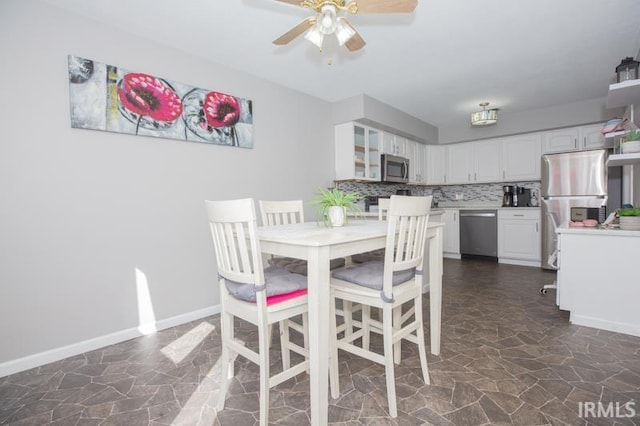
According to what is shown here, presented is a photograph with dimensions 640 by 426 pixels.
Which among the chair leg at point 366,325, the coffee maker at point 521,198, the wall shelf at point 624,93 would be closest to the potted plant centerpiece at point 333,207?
the chair leg at point 366,325

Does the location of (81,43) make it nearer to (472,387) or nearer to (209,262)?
(209,262)

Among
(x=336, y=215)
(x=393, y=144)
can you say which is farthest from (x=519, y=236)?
(x=336, y=215)

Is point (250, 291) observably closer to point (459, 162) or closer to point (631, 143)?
point (631, 143)

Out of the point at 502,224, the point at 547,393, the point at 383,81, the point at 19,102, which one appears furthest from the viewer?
the point at 502,224

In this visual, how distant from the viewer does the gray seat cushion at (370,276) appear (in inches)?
64.1

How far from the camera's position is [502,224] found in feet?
16.4

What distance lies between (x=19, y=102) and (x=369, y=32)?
252 cm

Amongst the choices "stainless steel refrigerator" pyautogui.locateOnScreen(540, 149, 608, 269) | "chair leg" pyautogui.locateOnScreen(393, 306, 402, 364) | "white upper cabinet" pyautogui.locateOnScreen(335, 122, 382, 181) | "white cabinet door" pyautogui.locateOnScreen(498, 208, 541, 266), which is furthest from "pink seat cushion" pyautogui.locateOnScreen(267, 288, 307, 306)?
"white cabinet door" pyautogui.locateOnScreen(498, 208, 541, 266)

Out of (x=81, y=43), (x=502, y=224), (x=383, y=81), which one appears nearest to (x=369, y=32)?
(x=383, y=81)

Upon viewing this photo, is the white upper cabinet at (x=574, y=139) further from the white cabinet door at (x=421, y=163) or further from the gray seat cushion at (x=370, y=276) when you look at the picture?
the gray seat cushion at (x=370, y=276)

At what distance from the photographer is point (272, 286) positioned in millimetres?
1521

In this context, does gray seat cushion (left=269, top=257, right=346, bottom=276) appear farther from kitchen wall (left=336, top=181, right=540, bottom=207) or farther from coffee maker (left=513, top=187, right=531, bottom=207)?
coffee maker (left=513, top=187, right=531, bottom=207)

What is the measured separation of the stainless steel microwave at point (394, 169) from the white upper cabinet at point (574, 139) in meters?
2.15

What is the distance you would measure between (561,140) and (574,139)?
6.0 inches
